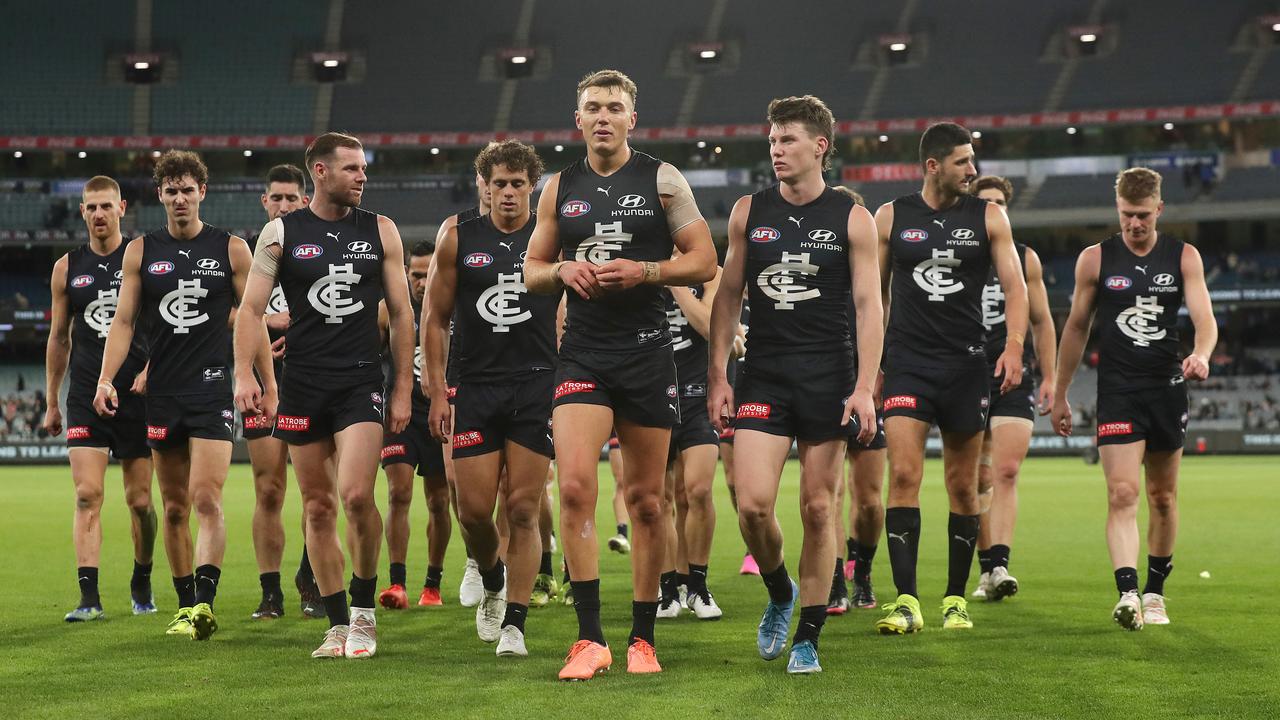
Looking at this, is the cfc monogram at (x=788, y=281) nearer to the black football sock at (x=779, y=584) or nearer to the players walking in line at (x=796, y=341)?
the players walking in line at (x=796, y=341)

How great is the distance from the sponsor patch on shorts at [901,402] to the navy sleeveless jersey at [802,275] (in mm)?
917

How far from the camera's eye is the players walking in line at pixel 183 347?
306 inches

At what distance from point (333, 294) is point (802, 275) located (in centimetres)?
236

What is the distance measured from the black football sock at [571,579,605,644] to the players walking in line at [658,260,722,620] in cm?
189

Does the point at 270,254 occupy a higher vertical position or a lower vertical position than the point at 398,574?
higher

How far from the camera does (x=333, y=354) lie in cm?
692

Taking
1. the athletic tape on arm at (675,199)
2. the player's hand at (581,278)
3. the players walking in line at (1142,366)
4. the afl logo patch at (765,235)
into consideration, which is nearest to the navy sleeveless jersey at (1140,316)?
the players walking in line at (1142,366)

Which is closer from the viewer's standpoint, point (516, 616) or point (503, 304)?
point (516, 616)

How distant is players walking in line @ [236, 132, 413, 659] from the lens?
6.84 metres

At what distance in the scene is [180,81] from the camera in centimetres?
4856

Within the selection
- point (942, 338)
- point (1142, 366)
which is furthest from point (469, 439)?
point (1142, 366)

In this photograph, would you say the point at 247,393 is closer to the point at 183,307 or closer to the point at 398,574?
the point at 183,307

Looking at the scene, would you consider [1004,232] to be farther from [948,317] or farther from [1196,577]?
[1196,577]

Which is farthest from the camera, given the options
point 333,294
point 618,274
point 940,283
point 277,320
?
point 277,320
